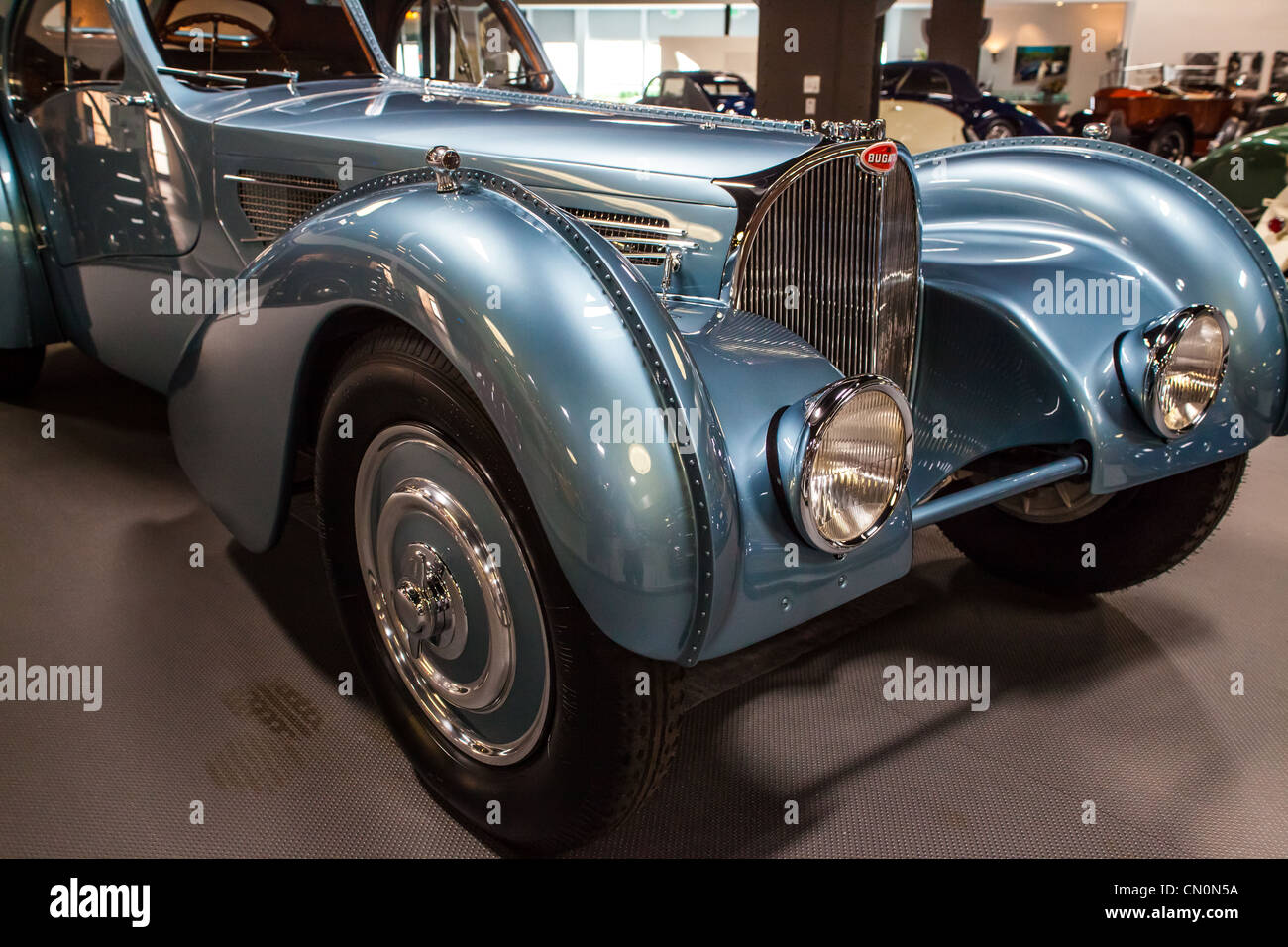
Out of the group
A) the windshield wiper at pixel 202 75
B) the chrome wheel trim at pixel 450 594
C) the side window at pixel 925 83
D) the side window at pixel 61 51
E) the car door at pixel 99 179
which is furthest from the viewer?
the side window at pixel 925 83

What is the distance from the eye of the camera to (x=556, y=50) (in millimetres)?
17031

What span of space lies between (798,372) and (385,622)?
916 millimetres

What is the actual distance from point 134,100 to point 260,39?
396 mm

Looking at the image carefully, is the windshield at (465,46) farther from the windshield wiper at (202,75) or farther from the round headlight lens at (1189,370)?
the round headlight lens at (1189,370)

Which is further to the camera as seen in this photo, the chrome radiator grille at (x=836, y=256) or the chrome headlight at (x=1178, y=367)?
the chrome headlight at (x=1178, y=367)

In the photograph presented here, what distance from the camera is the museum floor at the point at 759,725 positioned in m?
1.74

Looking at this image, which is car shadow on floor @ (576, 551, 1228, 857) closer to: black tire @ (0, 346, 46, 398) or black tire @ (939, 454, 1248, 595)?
black tire @ (939, 454, 1248, 595)

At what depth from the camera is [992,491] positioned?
1820mm

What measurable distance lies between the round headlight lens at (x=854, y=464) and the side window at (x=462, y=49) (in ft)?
7.45

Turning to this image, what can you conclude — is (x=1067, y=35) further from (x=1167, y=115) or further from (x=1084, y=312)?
(x=1084, y=312)

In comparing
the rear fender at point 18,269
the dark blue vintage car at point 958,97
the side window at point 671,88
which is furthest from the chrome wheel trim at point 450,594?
the side window at point 671,88

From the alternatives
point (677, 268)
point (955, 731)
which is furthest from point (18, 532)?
point (955, 731)
